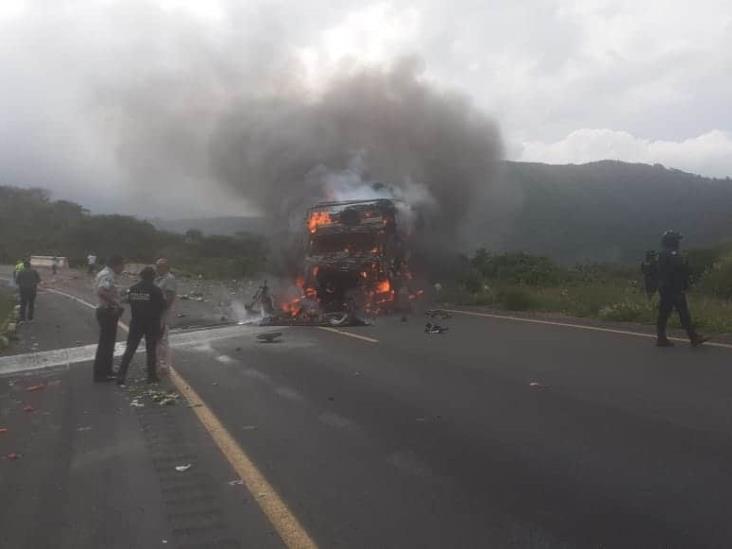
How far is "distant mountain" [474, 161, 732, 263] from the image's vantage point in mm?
64875

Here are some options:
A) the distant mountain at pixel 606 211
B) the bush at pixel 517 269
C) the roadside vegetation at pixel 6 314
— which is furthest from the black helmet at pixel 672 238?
the distant mountain at pixel 606 211

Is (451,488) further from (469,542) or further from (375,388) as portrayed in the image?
(375,388)

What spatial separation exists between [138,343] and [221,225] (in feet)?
213

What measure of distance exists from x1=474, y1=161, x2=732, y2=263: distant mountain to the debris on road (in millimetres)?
44207

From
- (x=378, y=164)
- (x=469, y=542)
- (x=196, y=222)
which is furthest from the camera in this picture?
(x=196, y=222)

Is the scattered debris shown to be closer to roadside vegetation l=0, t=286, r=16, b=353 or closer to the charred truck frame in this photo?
the charred truck frame

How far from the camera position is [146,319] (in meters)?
8.16

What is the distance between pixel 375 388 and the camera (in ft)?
23.2

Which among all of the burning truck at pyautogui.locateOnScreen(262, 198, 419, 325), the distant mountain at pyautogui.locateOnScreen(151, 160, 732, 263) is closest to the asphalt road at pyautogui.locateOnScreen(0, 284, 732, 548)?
the burning truck at pyautogui.locateOnScreen(262, 198, 419, 325)

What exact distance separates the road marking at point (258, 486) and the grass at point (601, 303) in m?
7.31

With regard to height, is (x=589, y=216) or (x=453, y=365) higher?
(x=589, y=216)

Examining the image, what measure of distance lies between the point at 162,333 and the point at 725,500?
6.69 m

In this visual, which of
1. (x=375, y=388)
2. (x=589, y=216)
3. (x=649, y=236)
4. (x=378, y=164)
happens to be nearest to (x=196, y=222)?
(x=589, y=216)

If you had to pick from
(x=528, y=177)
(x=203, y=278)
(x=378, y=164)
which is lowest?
(x=203, y=278)
